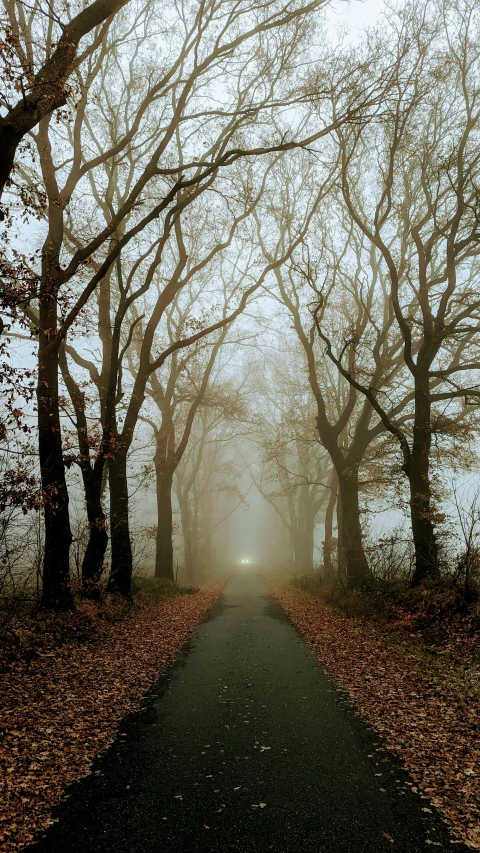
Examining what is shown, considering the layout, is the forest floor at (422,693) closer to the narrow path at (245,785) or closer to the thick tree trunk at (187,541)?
the narrow path at (245,785)

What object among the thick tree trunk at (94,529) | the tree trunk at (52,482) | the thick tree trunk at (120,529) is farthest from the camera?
the thick tree trunk at (120,529)

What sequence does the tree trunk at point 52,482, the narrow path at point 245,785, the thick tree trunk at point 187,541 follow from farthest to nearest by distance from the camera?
1. the thick tree trunk at point 187,541
2. the tree trunk at point 52,482
3. the narrow path at point 245,785

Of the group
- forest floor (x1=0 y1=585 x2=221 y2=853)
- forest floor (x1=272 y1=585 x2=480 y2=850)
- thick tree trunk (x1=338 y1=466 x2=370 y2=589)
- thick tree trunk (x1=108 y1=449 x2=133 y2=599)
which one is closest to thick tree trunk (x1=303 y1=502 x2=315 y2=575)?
thick tree trunk (x1=338 y1=466 x2=370 y2=589)

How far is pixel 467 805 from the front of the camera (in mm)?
3629

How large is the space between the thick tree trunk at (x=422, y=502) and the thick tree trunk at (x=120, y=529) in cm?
725

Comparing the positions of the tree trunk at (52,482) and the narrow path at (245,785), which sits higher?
the tree trunk at (52,482)

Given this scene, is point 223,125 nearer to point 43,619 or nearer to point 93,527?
point 93,527

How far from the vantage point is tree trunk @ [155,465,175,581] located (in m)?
18.9

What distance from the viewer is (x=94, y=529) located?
11758 mm

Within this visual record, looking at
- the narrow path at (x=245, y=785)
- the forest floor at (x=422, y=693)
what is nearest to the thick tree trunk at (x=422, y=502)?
the forest floor at (x=422, y=693)

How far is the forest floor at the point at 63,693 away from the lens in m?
3.82

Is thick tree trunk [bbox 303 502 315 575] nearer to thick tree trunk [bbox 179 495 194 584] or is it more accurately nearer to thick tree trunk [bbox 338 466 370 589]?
thick tree trunk [bbox 179 495 194 584]

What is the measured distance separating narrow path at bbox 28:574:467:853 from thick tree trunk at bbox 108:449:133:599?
6438 mm

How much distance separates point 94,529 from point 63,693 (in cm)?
590
